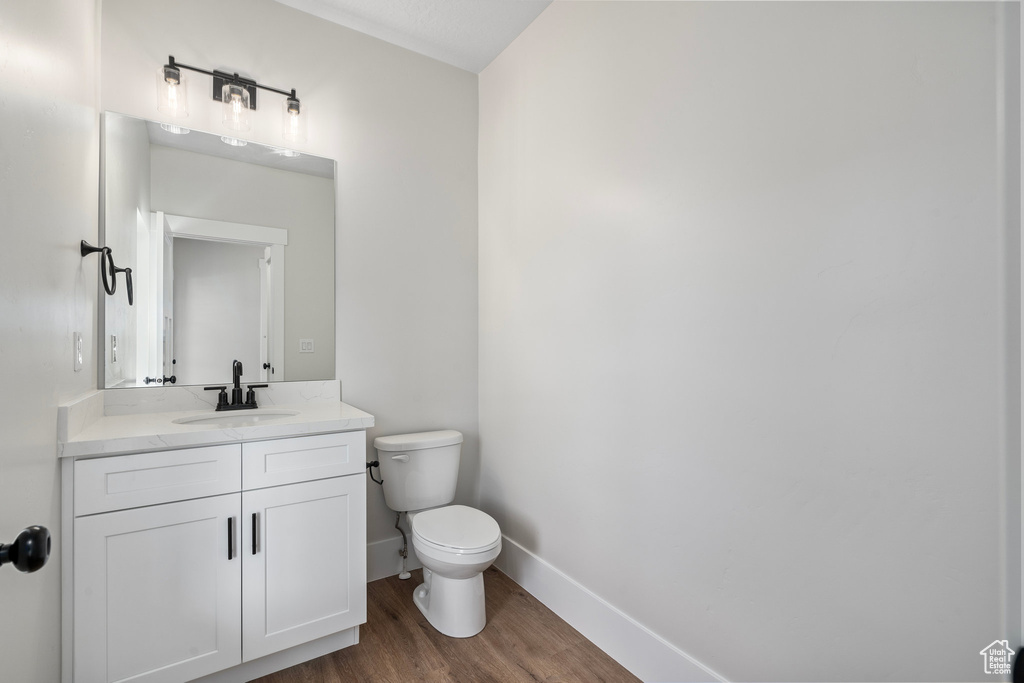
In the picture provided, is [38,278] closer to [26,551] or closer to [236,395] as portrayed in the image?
[26,551]

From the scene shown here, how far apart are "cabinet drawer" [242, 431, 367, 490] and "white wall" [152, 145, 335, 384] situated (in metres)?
0.55

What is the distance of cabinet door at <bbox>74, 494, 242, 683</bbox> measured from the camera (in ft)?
4.58

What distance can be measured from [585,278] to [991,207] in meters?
1.20

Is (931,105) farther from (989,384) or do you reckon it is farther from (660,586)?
(660,586)

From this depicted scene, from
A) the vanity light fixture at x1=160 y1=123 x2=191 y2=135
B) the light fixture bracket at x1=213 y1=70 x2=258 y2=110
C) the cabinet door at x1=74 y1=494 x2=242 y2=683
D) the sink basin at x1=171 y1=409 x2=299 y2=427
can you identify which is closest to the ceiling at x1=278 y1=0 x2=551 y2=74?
the light fixture bracket at x1=213 y1=70 x2=258 y2=110

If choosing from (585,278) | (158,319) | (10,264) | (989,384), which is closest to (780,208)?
(989,384)

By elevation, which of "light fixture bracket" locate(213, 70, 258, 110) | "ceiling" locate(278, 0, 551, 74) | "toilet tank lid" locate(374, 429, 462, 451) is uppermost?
"ceiling" locate(278, 0, 551, 74)

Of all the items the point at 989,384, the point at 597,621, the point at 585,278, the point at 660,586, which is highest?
the point at 585,278

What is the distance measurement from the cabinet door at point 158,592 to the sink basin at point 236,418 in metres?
0.32

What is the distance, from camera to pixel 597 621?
6.22 ft

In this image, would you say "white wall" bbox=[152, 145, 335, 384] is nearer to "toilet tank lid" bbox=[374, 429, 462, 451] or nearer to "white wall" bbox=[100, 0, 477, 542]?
"white wall" bbox=[100, 0, 477, 542]

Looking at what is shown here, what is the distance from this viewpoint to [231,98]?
2045 millimetres

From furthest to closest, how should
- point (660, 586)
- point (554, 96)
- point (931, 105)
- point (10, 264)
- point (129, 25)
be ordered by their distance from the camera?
1. point (554, 96)
2. point (129, 25)
3. point (660, 586)
4. point (931, 105)
5. point (10, 264)

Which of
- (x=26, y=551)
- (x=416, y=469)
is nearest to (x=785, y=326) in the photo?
(x=26, y=551)
